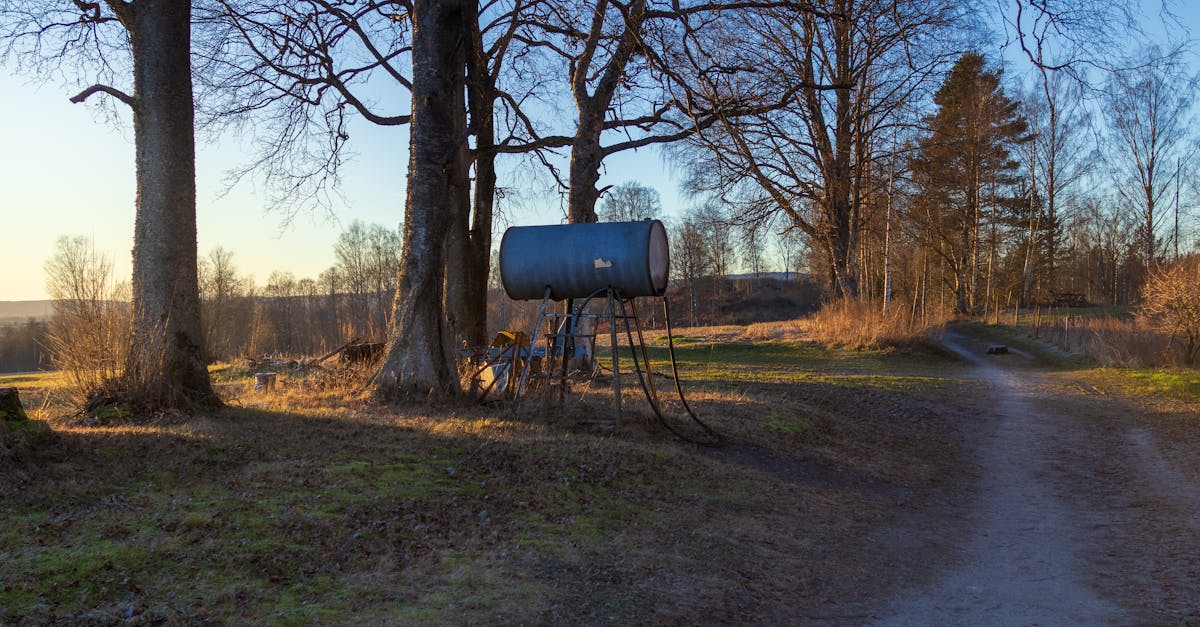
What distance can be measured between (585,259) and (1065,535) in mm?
5674

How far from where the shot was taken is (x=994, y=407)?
14.6m

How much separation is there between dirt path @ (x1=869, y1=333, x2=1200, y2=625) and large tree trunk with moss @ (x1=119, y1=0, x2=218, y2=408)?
24.1 ft

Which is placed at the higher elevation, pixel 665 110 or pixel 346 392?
pixel 665 110

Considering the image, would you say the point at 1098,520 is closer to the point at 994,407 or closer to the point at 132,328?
the point at 994,407

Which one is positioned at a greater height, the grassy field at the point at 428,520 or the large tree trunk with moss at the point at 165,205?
the large tree trunk with moss at the point at 165,205

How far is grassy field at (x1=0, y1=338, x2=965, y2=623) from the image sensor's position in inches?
166

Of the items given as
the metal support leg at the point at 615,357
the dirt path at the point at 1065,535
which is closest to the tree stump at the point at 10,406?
the metal support leg at the point at 615,357

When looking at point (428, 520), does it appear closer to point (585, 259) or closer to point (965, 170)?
point (585, 259)

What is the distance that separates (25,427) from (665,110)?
11248 millimetres

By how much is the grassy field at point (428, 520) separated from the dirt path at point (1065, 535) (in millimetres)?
626

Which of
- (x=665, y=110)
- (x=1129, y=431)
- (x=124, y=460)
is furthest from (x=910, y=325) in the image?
(x=124, y=460)

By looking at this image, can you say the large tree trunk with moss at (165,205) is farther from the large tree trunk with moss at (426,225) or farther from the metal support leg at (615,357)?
the metal support leg at (615,357)

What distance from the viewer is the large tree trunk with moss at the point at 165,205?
26.9 feet

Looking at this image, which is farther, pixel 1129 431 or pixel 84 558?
pixel 1129 431
